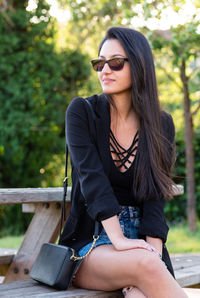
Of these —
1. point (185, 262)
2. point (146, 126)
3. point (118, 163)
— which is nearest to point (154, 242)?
point (118, 163)

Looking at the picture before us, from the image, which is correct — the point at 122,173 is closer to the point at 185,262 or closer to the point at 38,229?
the point at 38,229

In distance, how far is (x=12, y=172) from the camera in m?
8.36

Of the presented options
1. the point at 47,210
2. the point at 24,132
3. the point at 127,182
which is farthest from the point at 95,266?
the point at 24,132

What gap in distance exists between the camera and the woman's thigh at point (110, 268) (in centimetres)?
223

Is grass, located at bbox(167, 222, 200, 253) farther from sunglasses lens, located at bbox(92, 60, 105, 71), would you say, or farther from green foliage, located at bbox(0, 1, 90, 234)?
sunglasses lens, located at bbox(92, 60, 105, 71)

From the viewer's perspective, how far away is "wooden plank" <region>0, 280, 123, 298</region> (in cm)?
226

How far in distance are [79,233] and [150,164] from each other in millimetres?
518

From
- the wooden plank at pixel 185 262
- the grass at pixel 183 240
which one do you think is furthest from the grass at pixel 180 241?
the wooden plank at pixel 185 262

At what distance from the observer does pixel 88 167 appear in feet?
8.14

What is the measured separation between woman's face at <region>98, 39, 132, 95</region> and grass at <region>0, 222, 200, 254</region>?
3914 millimetres

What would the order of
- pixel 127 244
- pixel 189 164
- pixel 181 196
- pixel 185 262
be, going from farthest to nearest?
pixel 181 196, pixel 189 164, pixel 185 262, pixel 127 244

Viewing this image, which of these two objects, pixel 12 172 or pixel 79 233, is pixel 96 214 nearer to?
pixel 79 233

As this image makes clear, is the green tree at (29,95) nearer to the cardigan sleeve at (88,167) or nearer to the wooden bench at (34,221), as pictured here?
the wooden bench at (34,221)

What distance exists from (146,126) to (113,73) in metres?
0.34
